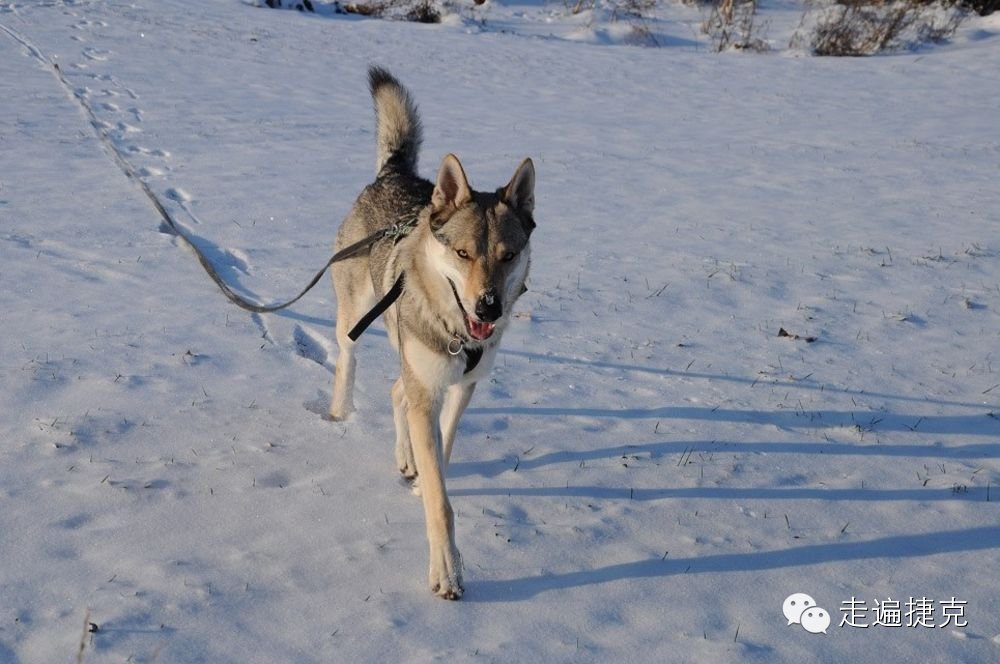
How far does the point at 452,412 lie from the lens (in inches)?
163

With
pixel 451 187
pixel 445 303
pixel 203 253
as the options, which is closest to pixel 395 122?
pixel 451 187

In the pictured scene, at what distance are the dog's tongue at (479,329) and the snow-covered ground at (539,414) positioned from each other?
82 centimetres

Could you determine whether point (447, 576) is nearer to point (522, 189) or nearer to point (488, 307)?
point (488, 307)

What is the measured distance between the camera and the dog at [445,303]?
11.4ft

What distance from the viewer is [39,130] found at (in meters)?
10.8

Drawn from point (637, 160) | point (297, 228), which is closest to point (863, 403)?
point (297, 228)

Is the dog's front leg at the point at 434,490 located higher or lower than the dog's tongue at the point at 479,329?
lower

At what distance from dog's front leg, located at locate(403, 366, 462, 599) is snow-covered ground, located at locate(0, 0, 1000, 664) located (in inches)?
3.8

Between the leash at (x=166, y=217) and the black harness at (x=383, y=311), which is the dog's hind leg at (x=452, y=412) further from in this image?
the leash at (x=166, y=217)

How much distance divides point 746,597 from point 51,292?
4.96 m

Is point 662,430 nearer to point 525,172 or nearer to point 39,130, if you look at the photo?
point 525,172

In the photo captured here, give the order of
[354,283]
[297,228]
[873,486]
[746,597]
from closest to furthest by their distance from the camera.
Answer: [746,597], [873,486], [354,283], [297,228]

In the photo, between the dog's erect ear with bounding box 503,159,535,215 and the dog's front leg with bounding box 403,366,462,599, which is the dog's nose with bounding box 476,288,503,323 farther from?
the dog's erect ear with bounding box 503,159,535,215

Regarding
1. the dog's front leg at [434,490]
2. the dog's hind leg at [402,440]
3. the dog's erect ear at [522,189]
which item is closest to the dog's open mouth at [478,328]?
the dog's front leg at [434,490]
